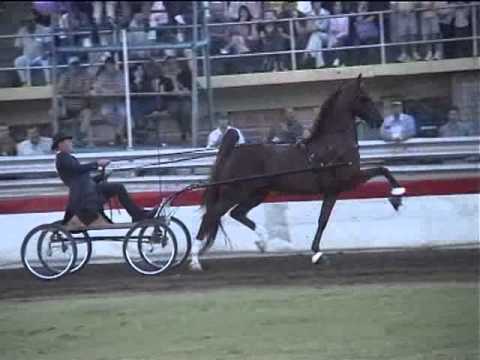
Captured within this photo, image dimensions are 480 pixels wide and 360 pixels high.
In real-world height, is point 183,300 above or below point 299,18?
below

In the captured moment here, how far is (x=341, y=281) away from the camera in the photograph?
39.7 ft

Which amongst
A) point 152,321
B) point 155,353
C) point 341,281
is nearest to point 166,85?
point 341,281

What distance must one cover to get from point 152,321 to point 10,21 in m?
11.5

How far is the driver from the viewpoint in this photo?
13.2 metres

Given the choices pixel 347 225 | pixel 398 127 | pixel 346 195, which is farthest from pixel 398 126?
pixel 347 225

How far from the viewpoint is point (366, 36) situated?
19281mm

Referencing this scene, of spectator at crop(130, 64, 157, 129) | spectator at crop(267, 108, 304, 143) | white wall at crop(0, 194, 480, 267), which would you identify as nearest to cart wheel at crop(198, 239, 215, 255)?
white wall at crop(0, 194, 480, 267)

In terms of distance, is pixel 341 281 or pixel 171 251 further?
pixel 171 251

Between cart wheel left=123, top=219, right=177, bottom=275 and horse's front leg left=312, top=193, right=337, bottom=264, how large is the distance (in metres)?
1.64

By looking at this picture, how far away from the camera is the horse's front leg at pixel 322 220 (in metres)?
13.5

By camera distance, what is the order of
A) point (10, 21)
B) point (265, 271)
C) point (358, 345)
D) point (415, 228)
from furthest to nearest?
point (10, 21) → point (415, 228) → point (265, 271) → point (358, 345)

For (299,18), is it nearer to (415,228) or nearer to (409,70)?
(409,70)

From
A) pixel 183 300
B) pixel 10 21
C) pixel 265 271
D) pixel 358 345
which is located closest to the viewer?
pixel 358 345

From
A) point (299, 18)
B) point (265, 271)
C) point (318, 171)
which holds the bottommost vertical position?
point (265, 271)
